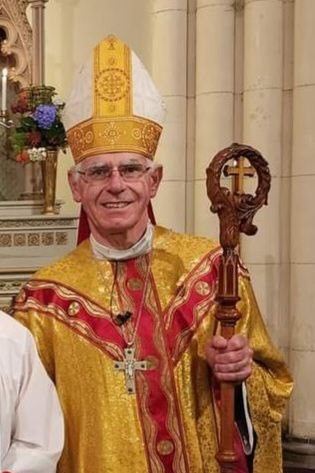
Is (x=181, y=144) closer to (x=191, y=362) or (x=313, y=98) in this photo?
(x=313, y=98)

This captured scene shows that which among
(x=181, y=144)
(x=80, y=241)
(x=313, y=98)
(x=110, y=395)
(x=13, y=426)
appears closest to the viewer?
(x=13, y=426)

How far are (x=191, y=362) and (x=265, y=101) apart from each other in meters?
2.96

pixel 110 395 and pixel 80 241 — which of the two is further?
pixel 80 241

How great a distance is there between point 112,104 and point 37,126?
2.56 metres

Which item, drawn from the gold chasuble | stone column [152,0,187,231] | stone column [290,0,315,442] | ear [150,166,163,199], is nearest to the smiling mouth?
ear [150,166,163,199]

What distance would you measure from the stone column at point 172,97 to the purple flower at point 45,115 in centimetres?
79

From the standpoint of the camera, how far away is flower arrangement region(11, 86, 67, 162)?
5270 mm

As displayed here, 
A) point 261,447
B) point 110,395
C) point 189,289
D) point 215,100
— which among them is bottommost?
point 261,447

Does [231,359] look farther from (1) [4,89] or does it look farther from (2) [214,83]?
(1) [4,89]

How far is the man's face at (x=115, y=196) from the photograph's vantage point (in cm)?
265

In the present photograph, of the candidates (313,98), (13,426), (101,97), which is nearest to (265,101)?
(313,98)

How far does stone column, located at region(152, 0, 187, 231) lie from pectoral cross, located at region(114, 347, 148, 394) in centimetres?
312

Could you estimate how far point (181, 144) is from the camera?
5.78 m

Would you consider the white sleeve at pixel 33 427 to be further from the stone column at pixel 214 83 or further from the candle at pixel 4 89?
the candle at pixel 4 89
